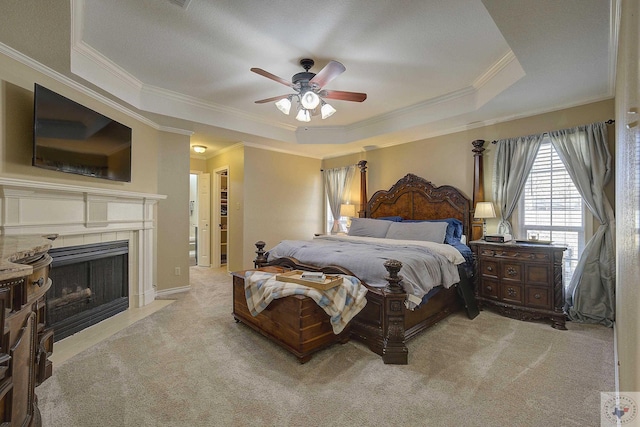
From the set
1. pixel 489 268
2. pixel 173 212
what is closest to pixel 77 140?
pixel 173 212

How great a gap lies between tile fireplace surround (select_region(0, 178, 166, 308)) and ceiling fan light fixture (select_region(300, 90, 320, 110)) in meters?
2.39

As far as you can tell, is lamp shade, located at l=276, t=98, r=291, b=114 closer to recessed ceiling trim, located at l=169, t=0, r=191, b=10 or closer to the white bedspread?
recessed ceiling trim, located at l=169, t=0, r=191, b=10

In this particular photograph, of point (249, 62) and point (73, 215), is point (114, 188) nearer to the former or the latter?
point (73, 215)

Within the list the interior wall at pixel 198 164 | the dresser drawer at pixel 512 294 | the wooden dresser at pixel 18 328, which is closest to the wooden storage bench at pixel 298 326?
the wooden dresser at pixel 18 328

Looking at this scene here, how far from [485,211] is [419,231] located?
895 mm

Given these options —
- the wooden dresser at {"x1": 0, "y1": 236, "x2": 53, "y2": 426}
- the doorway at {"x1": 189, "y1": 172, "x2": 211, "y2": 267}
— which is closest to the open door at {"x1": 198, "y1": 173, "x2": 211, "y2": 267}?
the doorway at {"x1": 189, "y1": 172, "x2": 211, "y2": 267}

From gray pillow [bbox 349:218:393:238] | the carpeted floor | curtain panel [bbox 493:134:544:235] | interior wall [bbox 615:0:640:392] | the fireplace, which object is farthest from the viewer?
gray pillow [bbox 349:218:393:238]

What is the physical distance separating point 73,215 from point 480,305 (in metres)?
4.67

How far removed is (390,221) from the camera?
445cm

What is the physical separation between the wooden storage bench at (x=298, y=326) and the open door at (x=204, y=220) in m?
4.12

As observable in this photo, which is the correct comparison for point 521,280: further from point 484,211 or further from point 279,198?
point 279,198

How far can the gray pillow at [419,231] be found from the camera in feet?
12.0

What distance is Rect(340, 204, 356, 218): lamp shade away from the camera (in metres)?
5.53

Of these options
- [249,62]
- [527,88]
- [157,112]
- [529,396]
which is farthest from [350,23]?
[529,396]
